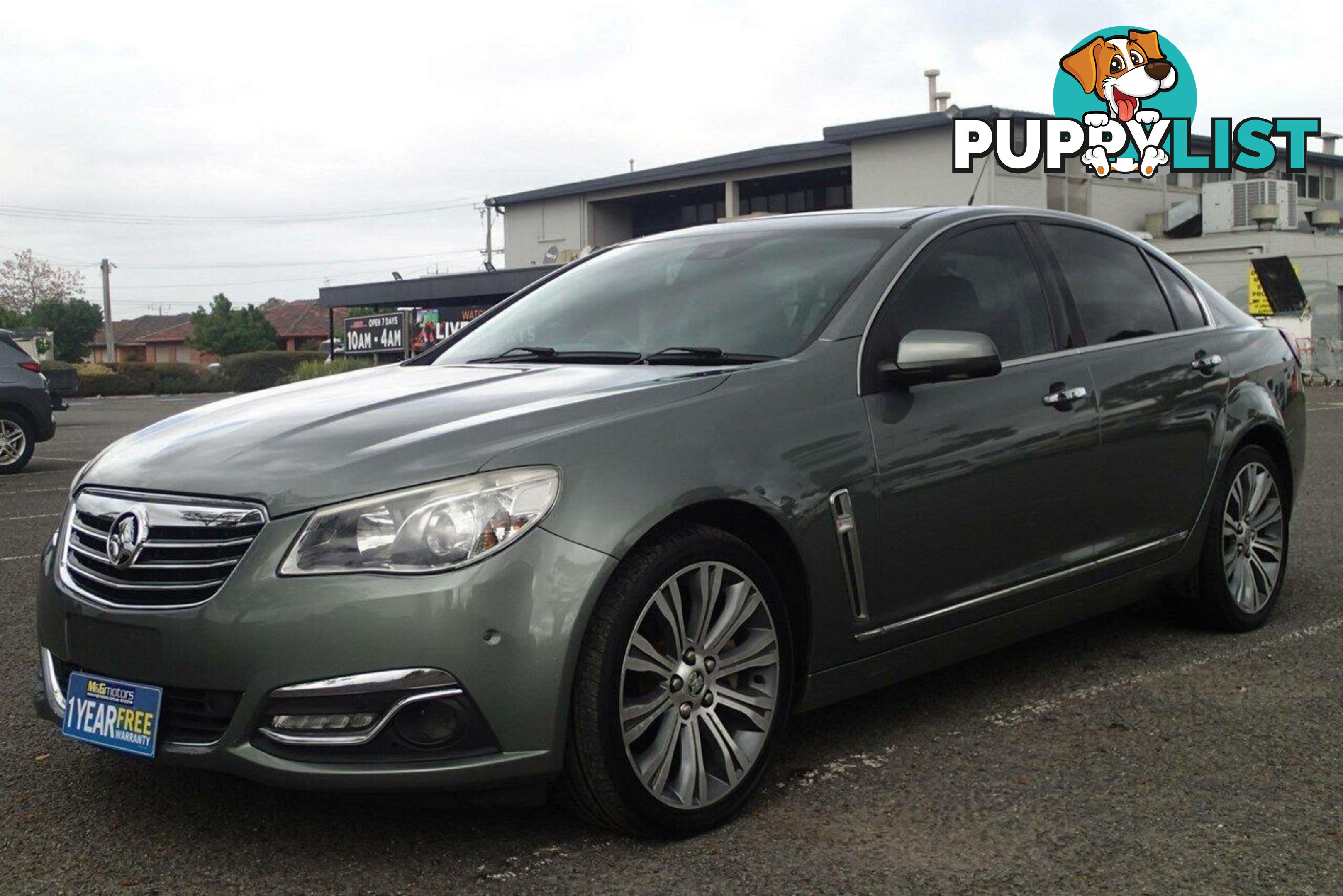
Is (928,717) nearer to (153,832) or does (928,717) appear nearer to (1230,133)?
(153,832)

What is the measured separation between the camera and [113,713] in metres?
3.25

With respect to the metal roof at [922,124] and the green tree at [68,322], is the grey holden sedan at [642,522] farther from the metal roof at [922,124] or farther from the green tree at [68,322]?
the green tree at [68,322]

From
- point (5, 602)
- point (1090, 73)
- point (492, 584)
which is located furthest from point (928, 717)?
point (1090, 73)

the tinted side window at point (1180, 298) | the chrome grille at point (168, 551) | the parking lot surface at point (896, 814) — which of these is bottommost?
the parking lot surface at point (896, 814)

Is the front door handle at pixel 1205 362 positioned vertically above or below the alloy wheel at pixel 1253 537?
above

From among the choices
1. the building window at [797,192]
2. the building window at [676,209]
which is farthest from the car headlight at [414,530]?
the building window at [676,209]

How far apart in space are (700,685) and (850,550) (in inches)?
23.5

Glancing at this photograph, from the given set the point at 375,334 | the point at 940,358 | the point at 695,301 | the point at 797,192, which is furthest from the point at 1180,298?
the point at 797,192

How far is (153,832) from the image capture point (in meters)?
3.45

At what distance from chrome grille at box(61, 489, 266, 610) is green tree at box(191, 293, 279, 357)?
8995 cm

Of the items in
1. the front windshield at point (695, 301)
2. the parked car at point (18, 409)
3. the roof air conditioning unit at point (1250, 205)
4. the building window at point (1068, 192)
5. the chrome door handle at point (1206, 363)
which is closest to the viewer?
the front windshield at point (695, 301)

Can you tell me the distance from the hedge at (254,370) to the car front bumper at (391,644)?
163ft

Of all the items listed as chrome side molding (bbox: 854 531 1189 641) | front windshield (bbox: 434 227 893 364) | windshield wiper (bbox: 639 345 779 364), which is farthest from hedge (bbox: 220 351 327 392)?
windshield wiper (bbox: 639 345 779 364)

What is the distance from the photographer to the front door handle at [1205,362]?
17.1 ft
